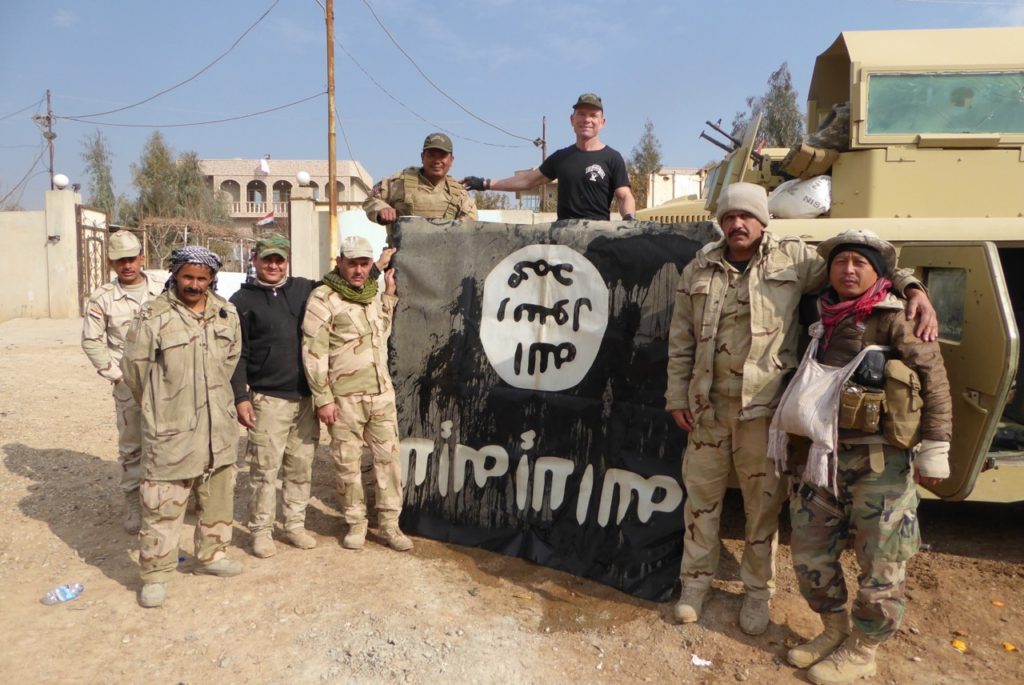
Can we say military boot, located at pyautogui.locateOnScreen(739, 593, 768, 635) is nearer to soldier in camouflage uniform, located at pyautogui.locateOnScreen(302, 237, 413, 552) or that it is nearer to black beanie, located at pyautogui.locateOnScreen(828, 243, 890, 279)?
black beanie, located at pyautogui.locateOnScreen(828, 243, 890, 279)

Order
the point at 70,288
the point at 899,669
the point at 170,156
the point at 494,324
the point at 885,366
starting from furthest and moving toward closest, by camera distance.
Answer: the point at 170,156
the point at 70,288
the point at 494,324
the point at 899,669
the point at 885,366

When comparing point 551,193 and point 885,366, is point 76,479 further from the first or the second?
point 551,193

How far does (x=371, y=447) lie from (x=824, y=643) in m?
2.65

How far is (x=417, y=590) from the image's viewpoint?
3961 millimetres

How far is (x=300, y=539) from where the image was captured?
4535 millimetres

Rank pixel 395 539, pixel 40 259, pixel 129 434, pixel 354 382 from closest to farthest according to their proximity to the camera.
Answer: pixel 354 382 → pixel 395 539 → pixel 129 434 → pixel 40 259

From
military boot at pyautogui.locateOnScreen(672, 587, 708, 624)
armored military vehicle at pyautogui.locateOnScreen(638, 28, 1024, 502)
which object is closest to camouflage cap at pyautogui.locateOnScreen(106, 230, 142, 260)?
military boot at pyautogui.locateOnScreen(672, 587, 708, 624)

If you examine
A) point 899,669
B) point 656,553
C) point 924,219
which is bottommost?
point 899,669

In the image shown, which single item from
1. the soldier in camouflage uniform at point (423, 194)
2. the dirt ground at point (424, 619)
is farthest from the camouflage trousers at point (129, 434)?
the soldier in camouflage uniform at point (423, 194)

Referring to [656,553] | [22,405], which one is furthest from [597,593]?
[22,405]

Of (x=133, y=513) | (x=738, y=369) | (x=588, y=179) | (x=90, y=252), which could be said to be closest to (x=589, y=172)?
(x=588, y=179)

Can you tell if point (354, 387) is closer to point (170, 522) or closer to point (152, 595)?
point (170, 522)

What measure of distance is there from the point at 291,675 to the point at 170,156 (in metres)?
35.0

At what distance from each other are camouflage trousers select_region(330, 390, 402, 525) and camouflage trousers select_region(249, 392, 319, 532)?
205 millimetres
